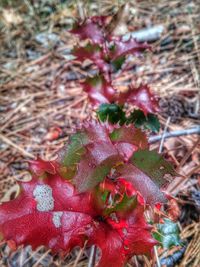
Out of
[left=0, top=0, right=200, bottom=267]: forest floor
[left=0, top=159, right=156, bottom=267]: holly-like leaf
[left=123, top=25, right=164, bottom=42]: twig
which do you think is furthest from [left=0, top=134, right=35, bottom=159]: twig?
[left=123, top=25, right=164, bottom=42]: twig

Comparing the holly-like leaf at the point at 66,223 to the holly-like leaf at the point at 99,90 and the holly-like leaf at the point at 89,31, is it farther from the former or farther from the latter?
the holly-like leaf at the point at 89,31

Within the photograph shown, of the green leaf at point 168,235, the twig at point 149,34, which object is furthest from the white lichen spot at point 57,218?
the twig at point 149,34

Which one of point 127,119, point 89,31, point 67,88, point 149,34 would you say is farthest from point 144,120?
point 149,34

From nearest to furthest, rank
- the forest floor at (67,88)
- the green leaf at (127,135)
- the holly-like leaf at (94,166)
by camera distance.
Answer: the holly-like leaf at (94,166), the green leaf at (127,135), the forest floor at (67,88)

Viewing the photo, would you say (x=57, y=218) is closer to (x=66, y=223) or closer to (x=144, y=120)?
(x=66, y=223)

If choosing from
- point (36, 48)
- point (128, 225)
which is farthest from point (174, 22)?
point (128, 225)

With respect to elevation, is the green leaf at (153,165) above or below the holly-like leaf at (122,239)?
above
